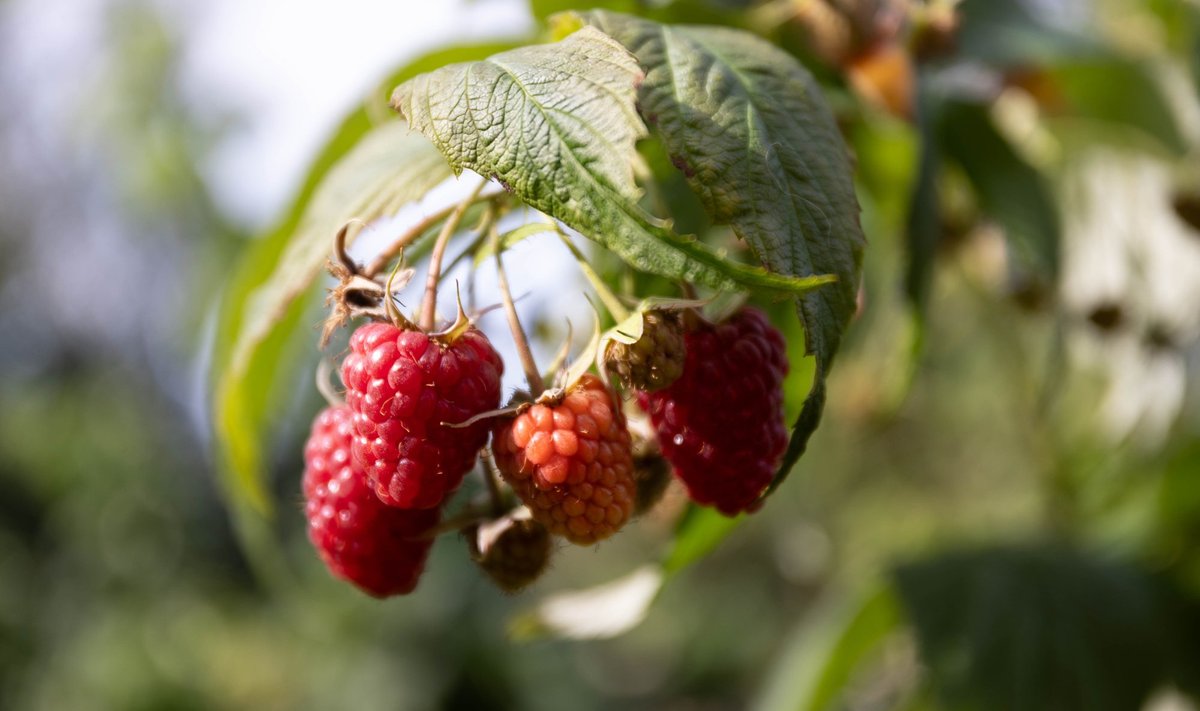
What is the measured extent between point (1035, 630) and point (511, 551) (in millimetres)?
723

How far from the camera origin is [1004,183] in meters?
1.11

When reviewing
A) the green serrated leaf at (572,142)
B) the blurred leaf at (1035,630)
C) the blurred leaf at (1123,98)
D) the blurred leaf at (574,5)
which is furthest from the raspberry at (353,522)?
the blurred leaf at (1123,98)

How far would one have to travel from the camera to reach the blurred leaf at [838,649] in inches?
51.0

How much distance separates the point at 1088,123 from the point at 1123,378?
1.24 feet

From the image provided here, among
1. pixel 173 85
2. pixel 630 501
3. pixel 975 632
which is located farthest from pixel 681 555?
pixel 173 85

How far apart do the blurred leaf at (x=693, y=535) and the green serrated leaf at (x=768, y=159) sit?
0.31 meters

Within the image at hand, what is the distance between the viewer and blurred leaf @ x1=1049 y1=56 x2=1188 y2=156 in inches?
50.6

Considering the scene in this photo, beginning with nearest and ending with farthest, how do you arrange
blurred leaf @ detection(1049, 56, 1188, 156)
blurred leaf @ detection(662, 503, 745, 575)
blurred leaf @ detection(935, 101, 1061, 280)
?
blurred leaf @ detection(662, 503, 745, 575)
blurred leaf @ detection(935, 101, 1061, 280)
blurred leaf @ detection(1049, 56, 1188, 156)

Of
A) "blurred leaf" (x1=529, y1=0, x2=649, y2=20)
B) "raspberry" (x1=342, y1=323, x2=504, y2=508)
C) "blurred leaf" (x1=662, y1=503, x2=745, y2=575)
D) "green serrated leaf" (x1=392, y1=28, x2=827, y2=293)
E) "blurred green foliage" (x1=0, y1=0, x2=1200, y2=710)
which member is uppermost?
"green serrated leaf" (x1=392, y1=28, x2=827, y2=293)

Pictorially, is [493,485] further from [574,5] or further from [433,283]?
[574,5]

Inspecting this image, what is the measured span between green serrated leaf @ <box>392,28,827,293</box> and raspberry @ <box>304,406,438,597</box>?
9.2 inches

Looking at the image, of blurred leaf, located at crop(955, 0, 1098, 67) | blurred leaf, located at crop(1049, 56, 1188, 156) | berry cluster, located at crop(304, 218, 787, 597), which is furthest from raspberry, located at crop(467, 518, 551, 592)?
blurred leaf, located at crop(1049, 56, 1188, 156)

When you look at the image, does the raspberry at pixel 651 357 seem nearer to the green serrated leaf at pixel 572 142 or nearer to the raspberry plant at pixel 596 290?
the raspberry plant at pixel 596 290

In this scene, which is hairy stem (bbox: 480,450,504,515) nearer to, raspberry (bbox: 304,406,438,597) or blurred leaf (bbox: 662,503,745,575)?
raspberry (bbox: 304,406,438,597)
